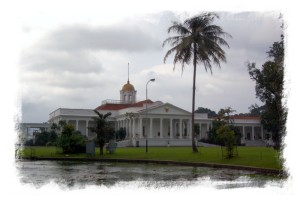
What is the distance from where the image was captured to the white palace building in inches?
2635

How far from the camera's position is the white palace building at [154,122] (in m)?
66.9

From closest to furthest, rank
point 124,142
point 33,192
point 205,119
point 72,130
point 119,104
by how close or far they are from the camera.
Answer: point 33,192
point 72,130
point 124,142
point 205,119
point 119,104

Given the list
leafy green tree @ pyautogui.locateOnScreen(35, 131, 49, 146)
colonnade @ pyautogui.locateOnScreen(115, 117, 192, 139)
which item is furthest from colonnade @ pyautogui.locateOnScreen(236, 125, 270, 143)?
leafy green tree @ pyautogui.locateOnScreen(35, 131, 49, 146)

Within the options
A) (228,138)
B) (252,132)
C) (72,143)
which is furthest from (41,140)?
(228,138)

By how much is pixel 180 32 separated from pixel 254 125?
5650 centimetres

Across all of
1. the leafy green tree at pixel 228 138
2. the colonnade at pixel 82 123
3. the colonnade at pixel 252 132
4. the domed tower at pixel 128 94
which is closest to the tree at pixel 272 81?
the leafy green tree at pixel 228 138

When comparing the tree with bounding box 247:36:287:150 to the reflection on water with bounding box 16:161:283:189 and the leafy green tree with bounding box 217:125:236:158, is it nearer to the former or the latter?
the reflection on water with bounding box 16:161:283:189

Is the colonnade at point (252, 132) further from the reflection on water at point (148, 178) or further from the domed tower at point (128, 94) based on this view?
the reflection on water at point (148, 178)

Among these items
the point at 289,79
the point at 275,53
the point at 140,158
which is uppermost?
the point at 275,53

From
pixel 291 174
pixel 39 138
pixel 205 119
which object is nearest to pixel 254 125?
pixel 205 119

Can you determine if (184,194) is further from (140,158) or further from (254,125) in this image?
(254,125)

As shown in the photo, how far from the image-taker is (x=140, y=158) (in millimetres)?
26516

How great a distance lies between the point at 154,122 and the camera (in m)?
74.9

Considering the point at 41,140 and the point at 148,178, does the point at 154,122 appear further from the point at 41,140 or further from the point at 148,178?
the point at 148,178
